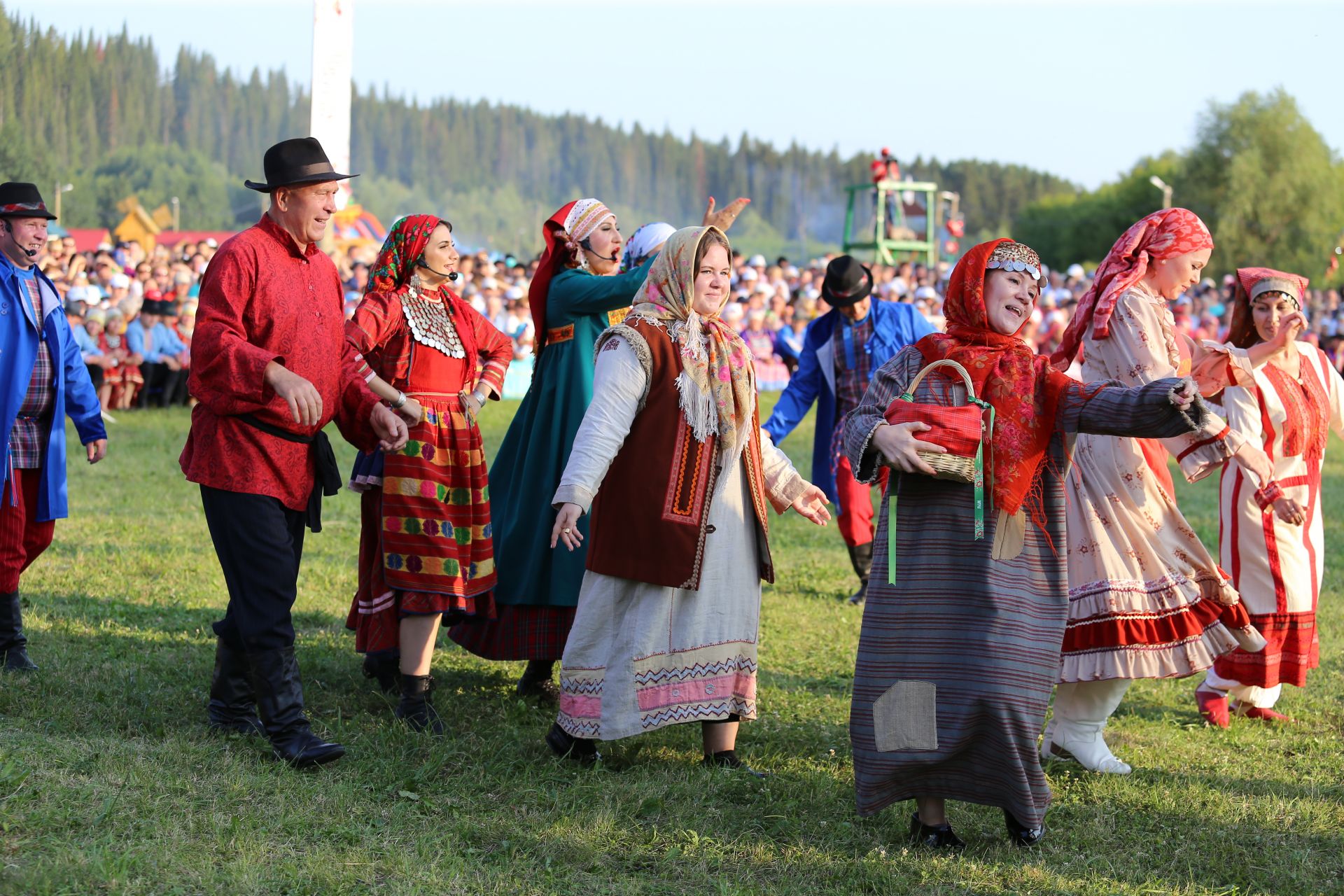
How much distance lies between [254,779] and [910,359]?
246cm

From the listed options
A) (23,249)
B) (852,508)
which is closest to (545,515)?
(23,249)

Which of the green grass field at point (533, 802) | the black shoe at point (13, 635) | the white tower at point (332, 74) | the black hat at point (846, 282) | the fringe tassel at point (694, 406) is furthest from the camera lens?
the white tower at point (332, 74)

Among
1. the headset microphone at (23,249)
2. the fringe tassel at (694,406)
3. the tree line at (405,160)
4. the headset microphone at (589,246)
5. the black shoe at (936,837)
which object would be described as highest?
the tree line at (405,160)

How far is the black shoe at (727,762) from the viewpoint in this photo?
14.8 ft

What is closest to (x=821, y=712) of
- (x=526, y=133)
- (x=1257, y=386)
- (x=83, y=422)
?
(x=1257, y=386)

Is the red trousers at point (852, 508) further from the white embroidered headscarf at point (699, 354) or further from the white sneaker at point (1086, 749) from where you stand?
the white embroidered headscarf at point (699, 354)

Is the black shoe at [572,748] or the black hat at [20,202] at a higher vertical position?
the black hat at [20,202]

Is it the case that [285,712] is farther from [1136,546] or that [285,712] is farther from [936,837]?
[1136,546]

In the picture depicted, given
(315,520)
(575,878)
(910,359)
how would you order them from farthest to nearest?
(315,520)
(910,359)
(575,878)

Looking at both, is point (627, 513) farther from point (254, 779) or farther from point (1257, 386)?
point (1257, 386)

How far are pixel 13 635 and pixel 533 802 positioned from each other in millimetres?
2707

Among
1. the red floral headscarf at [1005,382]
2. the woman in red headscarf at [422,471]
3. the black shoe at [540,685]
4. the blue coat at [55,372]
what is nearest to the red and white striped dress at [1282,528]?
the red floral headscarf at [1005,382]

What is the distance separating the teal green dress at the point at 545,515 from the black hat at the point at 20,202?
2.32 meters

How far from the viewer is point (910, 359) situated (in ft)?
12.9
